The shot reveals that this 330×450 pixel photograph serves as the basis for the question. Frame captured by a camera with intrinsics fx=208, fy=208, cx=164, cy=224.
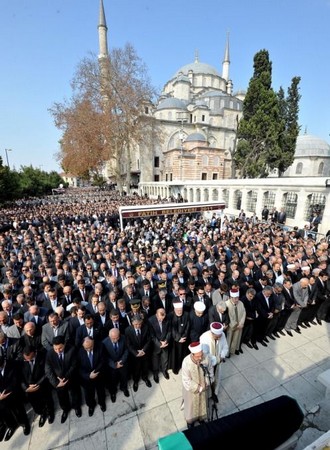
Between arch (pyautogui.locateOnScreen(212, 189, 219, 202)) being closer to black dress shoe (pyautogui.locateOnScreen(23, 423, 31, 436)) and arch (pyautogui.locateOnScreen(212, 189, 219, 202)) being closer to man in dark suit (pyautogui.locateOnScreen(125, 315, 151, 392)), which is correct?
man in dark suit (pyautogui.locateOnScreen(125, 315, 151, 392))

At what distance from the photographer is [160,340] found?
400cm

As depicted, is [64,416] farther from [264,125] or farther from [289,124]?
[289,124]

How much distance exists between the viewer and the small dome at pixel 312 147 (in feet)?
135

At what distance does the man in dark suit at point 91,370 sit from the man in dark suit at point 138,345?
22.7 inches

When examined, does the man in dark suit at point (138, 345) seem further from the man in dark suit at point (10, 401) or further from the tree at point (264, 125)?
the tree at point (264, 125)

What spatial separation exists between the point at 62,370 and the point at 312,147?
173 ft

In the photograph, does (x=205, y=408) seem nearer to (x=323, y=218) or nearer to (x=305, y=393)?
(x=305, y=393)

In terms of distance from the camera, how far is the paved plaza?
307cm

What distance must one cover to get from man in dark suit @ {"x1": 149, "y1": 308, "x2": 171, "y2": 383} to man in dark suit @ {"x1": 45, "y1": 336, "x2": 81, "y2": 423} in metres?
1.42

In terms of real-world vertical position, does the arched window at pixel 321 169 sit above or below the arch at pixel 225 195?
above

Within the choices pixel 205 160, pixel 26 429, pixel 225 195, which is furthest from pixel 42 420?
pixel 205 160

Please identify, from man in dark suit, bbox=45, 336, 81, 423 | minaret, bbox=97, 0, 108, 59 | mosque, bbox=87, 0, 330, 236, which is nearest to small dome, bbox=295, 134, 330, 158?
mosque, bbox=87, 0, 330, 236

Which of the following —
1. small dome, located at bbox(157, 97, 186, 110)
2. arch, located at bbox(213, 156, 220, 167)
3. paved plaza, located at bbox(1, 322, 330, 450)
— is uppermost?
small dome, located at bbox(157, 97, 186, 110)

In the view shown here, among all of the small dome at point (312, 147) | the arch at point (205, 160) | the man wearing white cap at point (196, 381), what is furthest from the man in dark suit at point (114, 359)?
the small dome at point (312, 147)
